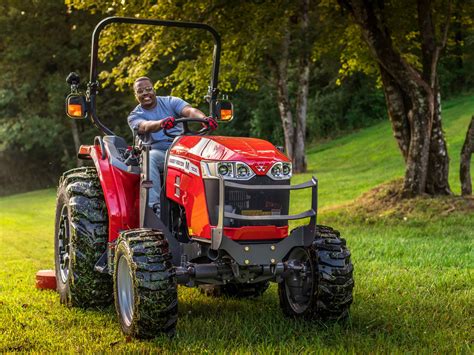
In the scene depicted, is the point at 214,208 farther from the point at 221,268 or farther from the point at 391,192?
the point at 391,192

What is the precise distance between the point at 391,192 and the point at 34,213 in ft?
37.9

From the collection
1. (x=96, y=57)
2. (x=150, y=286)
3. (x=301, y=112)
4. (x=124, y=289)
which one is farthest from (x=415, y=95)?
(x=301, y=112)

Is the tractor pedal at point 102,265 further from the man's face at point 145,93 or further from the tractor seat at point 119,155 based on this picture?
the man's face at point 145,93

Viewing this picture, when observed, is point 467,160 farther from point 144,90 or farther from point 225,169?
point 225,169

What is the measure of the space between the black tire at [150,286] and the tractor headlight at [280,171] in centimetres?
86

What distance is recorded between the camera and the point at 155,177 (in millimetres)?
5645

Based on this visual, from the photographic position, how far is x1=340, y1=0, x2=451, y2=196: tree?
11.8m

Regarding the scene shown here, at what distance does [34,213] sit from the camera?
→ 20734 millimetres

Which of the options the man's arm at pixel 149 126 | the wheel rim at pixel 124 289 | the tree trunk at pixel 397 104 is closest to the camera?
the wheel rim at pixel 124 289

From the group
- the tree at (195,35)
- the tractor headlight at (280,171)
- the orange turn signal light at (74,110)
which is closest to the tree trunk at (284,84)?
the tree at (195,35)

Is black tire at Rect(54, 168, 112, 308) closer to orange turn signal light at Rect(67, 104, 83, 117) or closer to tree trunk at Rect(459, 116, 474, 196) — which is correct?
orange turn signal light at Rect(67, 104, 83, 117)

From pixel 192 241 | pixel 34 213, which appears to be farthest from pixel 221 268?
pixel 34 213

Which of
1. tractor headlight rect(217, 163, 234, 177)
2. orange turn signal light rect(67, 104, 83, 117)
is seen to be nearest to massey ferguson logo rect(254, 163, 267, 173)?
tractor headlight rect(217, 163, 234, 177)

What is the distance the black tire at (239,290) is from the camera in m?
6.48
